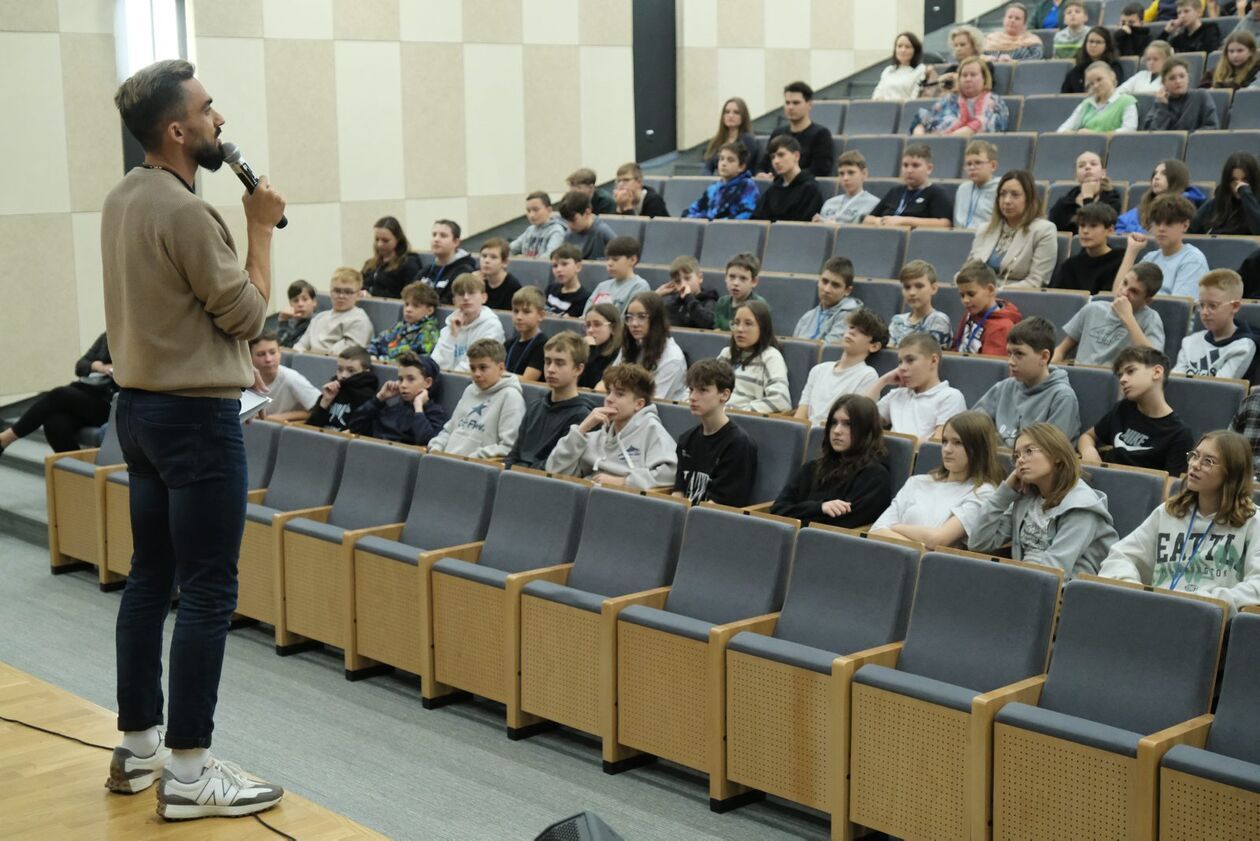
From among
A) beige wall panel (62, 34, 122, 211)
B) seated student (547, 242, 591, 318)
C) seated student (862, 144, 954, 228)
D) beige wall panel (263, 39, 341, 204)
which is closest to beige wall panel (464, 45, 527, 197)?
beige wall panel (263, 39, 341, 204)

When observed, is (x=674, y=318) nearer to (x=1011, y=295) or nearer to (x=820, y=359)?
(x=820, y=359)

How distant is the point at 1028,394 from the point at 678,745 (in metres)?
1.34

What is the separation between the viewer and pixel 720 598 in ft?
9.62

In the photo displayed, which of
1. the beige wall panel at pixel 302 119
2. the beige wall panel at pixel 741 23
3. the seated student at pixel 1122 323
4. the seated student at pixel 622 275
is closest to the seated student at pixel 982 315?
the seated student at pixel 1122 323

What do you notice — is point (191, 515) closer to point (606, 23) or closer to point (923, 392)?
point (923, 392)

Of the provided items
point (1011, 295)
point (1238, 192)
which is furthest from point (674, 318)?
point (1238, 192)

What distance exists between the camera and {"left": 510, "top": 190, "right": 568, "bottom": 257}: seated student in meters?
5.94

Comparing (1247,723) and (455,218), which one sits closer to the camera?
(1247,723)

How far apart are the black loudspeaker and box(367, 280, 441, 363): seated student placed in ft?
12.8

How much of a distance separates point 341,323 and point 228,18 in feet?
6.20

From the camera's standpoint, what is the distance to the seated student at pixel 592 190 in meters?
6.14

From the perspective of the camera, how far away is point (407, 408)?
14.2 feet

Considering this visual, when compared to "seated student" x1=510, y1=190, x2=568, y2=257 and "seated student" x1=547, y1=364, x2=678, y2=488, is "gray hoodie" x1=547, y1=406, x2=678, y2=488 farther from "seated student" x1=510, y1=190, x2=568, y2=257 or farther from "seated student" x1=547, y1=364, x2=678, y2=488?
"seated student" x1=510, y1=190, x2=568, y2=257

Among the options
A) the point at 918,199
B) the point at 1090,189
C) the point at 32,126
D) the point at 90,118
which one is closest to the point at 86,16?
the point at 90,118
